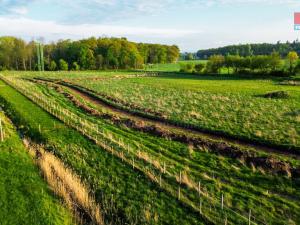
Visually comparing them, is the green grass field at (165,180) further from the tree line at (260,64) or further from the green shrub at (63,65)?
the green shrub at (63,65)

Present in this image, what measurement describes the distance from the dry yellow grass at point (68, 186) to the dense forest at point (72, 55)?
129 m

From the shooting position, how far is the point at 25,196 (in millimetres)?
15484

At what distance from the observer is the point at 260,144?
2403 cm

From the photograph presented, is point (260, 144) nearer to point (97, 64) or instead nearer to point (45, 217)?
point (45, 217)

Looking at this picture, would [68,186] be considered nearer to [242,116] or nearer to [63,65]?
[242,116]

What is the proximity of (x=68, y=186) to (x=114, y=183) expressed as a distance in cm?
258

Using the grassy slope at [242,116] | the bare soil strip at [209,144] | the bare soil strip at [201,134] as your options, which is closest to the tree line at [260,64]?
the grassy slope at [242,116]

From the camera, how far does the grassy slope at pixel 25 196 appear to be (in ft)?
44.5

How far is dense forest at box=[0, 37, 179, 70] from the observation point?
458 ft

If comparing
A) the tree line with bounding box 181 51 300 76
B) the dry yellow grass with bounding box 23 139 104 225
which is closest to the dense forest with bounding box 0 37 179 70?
the tree line with bounding box 181 51 300 76

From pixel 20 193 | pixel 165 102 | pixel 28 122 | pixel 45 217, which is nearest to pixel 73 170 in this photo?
pixel 20 193

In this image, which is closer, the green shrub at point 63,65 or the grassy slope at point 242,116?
the grassy slope at point 242,116

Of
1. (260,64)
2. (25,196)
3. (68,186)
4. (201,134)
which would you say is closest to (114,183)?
(68,186)

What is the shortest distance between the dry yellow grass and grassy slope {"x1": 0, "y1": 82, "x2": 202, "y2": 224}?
A: 589 millimetres
